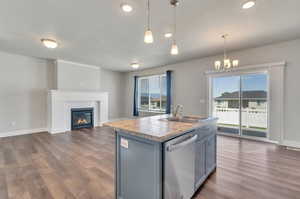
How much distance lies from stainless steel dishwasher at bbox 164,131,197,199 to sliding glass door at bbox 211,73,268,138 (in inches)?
151

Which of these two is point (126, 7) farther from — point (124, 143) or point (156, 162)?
point (156, 162)

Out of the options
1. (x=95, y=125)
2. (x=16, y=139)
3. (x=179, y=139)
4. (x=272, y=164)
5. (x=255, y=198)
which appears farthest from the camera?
(x=95, y=125)

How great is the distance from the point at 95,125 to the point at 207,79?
5.18 m

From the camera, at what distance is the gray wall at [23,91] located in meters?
4.92

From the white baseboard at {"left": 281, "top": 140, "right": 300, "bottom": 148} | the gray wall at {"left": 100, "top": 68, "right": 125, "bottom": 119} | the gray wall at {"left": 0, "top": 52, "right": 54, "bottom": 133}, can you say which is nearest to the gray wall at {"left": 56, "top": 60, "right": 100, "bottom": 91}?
the gray wall at {"left": 0, "top": 52, "right": 54, "bottom": 133}

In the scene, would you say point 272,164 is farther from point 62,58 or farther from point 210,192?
point 62,58

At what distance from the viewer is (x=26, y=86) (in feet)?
17.4

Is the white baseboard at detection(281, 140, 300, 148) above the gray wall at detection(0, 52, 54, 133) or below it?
below

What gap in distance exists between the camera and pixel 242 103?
486 cm

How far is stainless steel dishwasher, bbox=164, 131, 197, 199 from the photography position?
58.9 inches

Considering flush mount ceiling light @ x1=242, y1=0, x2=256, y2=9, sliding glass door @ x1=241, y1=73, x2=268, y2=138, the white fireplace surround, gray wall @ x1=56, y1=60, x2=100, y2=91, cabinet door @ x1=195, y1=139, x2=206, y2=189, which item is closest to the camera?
cabinet door @ x1=195, y1=139, x2=206, y2=189

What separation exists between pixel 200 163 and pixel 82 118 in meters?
5.55

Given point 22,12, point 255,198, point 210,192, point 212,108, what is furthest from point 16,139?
point 212,108

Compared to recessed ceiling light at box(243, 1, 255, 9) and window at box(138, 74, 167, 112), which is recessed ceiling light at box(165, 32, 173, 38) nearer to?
Result: recessed ceiling light at box(243, 1, 255, 9)
